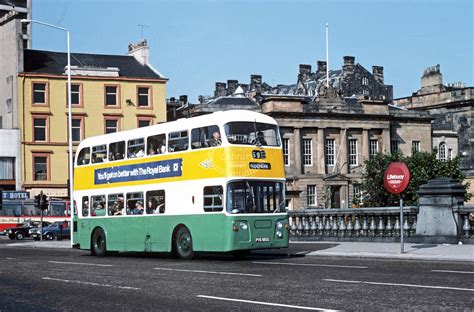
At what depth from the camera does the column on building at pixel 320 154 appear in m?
91.1

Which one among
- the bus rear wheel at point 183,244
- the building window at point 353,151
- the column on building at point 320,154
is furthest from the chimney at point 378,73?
the bus rear wheel at point 183,244

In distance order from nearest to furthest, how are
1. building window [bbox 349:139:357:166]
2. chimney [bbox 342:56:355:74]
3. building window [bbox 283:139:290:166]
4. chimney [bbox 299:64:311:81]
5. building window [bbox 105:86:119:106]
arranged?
building window [bbox 105:86:119:106] < building window [bbox 283:139:290:166] < building window [bbox 349:139:357:166] < chimney [bbox 342:56:355:74] < chimney [bbox 299:64:311:81]

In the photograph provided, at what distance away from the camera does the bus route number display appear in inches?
1051

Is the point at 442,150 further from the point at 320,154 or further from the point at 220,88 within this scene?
the point at 220,88

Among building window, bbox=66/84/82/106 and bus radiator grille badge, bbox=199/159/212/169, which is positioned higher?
building window, bbox=66/84/82/106

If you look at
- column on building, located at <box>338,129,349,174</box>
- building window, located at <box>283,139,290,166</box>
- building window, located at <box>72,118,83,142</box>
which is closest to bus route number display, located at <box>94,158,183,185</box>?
building window, located at <box>72,118,83,142</box>

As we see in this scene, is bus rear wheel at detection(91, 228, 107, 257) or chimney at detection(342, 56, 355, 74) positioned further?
chimney at detection(342, 56, 355, 74)

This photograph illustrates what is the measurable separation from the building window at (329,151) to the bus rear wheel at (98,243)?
62661mm

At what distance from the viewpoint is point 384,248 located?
2728 centimetres

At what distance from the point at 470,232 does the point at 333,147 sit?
65.7 metres

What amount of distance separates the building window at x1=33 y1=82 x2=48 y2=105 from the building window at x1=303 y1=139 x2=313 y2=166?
90.0 feet

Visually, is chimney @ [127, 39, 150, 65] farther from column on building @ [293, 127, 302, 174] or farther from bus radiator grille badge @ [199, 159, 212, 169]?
bus radiator grille badge @ [199, 159, 212, 169]

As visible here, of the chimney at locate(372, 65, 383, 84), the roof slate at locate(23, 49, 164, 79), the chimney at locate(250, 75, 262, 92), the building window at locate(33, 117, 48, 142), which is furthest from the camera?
the chimney at locate(250, 75, 262, 92)

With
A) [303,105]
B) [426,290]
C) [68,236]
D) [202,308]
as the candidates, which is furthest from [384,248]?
[303,105]
